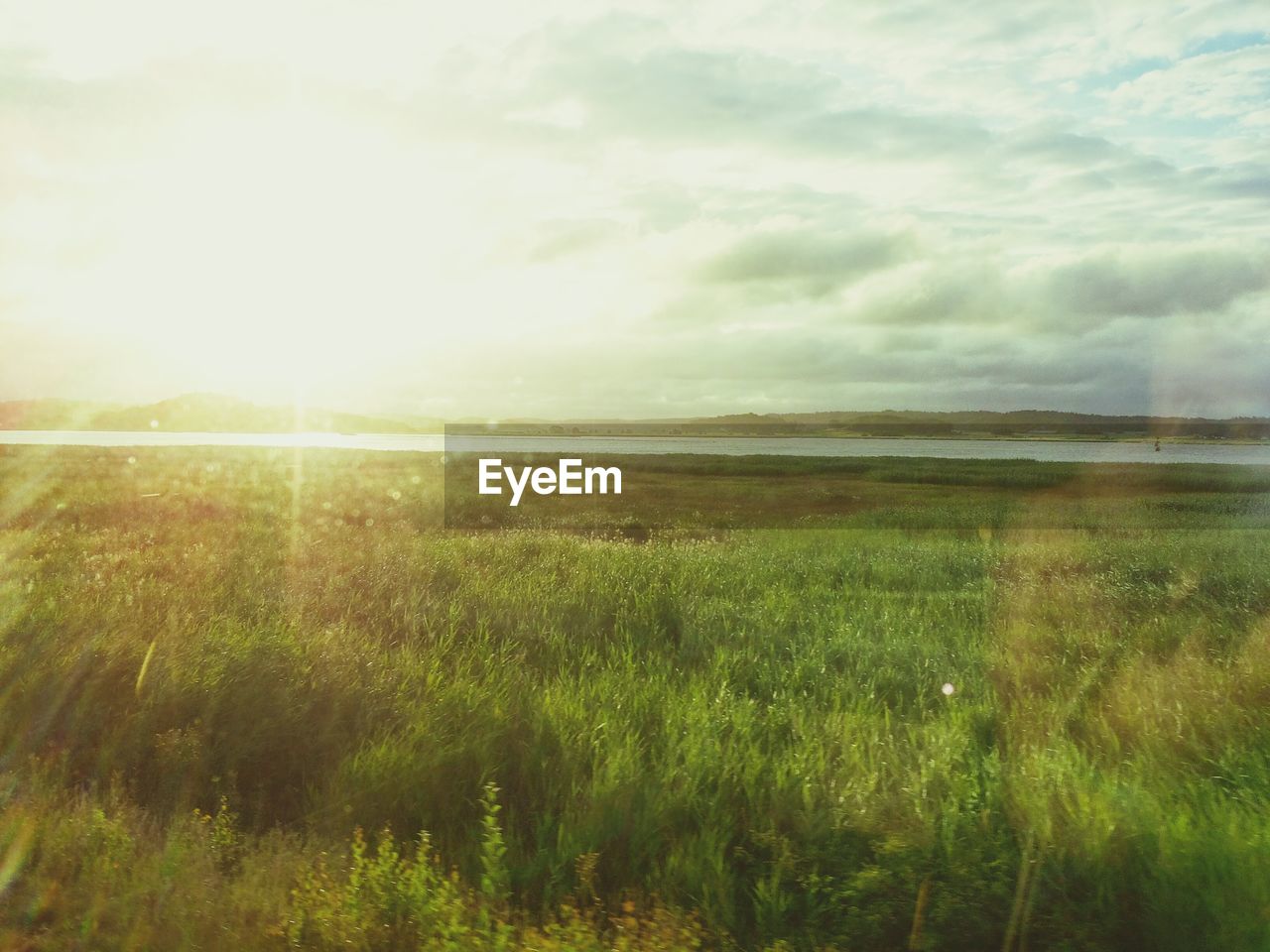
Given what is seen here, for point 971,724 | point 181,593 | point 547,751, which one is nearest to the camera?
point 547,751

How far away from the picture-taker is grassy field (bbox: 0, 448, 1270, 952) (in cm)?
426

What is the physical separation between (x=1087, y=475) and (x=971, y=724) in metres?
73.8

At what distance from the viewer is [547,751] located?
21.3 ft

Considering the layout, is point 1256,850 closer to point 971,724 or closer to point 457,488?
point 971,724

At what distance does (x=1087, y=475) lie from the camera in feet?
242

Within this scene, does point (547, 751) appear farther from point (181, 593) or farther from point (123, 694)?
point (181, 593)

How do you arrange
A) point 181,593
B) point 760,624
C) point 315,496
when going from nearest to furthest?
point 181,593
point 760,624
point 315,496

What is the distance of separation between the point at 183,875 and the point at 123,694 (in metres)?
3.12

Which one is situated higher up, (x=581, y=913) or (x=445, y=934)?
(x=445, y=934)

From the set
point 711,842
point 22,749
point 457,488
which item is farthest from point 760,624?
point 457,488

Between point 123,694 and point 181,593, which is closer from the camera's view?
point 123,694

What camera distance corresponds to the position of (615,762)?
581cm

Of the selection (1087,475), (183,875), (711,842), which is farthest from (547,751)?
(1087,475)

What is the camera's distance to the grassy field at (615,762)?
426cm
